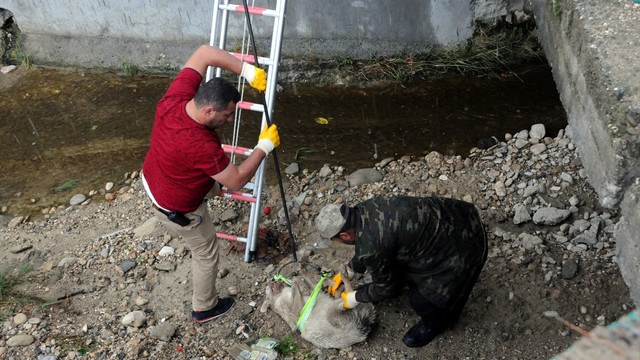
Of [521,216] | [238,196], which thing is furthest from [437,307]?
[238,196]

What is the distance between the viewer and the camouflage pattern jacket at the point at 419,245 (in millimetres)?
3148

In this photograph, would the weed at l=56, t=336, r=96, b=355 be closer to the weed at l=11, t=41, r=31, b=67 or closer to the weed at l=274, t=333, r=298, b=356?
the weed at l=274, t=333, r=298, b=356

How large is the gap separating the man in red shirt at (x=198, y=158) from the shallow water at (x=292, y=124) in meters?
1.62

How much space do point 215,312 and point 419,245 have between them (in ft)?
5.38

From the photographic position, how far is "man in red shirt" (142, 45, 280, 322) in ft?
10.5

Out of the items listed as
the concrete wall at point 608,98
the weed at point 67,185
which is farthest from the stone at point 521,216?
the weed at point 67,185

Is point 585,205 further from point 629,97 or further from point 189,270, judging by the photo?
point 189,270

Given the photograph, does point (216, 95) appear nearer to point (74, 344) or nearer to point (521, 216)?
point (74, 344)

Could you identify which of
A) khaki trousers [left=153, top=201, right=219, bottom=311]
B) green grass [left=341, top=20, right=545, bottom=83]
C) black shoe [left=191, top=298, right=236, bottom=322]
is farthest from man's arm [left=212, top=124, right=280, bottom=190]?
green grass [left=341, top=20, right=545, bottom=83]

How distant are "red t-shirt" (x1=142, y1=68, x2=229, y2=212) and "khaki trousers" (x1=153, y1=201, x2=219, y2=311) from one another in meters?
0.13

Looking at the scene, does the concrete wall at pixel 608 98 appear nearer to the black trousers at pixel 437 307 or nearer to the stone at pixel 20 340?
the black trousers at pixel 437 307

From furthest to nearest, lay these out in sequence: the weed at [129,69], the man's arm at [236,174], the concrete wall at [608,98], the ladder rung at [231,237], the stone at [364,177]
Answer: the weed at [129,69] < the stone at [364,177] < the ladder rung at [231,237] < the man's arm at [236,174] < the concrete wall at [608,98]

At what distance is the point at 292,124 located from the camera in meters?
6.06

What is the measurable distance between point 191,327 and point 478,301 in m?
2.03
